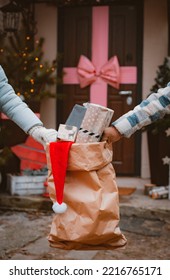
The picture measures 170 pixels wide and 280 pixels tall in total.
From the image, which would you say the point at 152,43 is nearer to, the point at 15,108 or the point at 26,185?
the point at 26,185

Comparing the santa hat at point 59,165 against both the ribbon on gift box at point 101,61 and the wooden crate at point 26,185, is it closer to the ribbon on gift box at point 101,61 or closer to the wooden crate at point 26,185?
the wooden crate at point 26,185

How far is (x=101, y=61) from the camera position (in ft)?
21.9

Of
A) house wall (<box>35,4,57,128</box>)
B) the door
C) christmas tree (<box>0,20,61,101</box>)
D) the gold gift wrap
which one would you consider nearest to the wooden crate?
christmas tree (<box>0,20,61,101</box>)

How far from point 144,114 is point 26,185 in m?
3.55

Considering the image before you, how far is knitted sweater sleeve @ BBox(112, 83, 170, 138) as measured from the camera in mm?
2217

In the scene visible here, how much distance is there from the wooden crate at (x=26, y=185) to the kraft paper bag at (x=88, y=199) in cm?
337

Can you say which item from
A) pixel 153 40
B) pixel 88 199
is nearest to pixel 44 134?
pixel 88 199

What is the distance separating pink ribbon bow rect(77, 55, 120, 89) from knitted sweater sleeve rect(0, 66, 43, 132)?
424 centimetres

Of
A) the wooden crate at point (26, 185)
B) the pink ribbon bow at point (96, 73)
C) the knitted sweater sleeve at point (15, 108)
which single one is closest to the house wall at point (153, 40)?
the pink ribbon bow at point (96, 73)

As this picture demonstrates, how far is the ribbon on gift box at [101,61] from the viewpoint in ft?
21.7

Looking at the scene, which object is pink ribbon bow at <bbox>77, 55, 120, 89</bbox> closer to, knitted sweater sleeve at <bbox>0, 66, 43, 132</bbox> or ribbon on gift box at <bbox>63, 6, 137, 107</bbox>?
ribbon on gift box at <bbox>63, 6, 137, 107</bbox>
